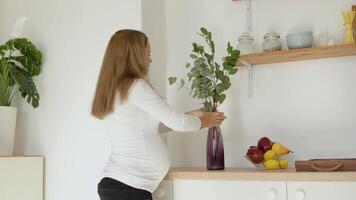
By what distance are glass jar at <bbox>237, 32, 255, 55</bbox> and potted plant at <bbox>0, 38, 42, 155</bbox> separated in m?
1.15

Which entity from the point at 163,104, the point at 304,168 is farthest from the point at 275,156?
the point at 163,104

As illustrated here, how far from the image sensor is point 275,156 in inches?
82.3

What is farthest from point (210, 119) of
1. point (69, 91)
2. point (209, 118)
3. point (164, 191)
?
point (69, 91)

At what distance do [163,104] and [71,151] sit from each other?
2.86 feet

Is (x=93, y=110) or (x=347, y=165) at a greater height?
(x=93, y=110)

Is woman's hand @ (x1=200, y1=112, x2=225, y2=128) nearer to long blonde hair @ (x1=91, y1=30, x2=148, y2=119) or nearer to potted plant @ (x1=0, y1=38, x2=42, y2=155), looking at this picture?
long blonde hair @ (x1=91, y1=30, x2=148, y2=119)

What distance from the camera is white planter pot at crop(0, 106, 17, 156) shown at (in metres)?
2.50

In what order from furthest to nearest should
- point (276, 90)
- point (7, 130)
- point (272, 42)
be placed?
point (7, 130) < point (276, 90) < point (272, 42)

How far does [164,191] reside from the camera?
2084 millimetres

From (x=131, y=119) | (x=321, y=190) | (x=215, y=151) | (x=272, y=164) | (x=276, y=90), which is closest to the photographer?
(x=321, y=190)

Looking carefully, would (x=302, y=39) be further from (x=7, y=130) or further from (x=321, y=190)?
(x=7, y=130)

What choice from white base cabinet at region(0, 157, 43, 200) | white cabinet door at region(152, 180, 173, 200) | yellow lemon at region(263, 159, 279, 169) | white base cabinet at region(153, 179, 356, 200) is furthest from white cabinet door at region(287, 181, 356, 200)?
white base cabinet at region(0, 157, 43, 200)

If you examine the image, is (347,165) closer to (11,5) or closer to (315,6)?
(315,6)

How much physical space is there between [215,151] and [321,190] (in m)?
0.55
